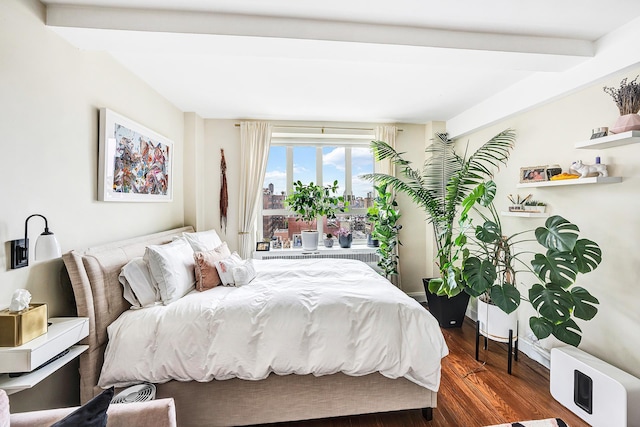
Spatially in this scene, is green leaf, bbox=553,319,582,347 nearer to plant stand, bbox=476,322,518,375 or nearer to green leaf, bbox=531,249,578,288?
green leaf, bbox=531,249,578,288

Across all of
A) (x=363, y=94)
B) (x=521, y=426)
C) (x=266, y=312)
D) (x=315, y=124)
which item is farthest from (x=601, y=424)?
(x=315, y=124)

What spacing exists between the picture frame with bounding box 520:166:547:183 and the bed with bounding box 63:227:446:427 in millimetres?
1671

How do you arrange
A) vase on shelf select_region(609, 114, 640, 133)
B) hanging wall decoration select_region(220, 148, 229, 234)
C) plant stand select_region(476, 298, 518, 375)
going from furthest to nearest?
hanging wall decoration select_region(220, 148, 229, 234)
plant stand select_region(476, 298, 518, 375)
vase on shelf select_region(609, 114, 640, 133)

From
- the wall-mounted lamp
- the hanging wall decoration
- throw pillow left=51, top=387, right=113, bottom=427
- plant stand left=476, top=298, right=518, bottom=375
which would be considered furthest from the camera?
the hanging wall decoration

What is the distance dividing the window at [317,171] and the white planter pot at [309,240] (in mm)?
298

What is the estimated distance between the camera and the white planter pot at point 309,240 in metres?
3.72

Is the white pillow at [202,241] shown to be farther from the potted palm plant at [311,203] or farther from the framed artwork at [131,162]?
the potted palm plant at [311,203]

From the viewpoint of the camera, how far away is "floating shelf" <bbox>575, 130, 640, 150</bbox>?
1630 mm

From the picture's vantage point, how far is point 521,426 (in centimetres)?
148

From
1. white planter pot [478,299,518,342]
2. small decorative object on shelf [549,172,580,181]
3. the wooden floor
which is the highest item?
small decorative object on shelf [549,172,580,181]

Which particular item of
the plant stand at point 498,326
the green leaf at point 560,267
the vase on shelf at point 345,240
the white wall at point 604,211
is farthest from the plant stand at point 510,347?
the vase on shelf at point 345,240

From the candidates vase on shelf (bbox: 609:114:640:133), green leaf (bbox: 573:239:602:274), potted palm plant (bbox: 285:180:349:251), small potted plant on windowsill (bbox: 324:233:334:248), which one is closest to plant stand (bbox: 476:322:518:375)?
green leaf (bbox: 573:239:602:274)

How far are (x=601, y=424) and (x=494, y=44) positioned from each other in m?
2.46

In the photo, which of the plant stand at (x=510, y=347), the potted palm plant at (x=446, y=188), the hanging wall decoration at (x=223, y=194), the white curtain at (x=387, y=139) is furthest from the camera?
the white curtain at (x=387, y=139)
